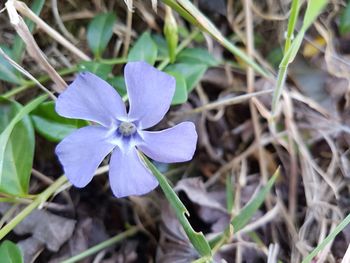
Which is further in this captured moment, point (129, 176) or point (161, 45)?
point (161, 45)

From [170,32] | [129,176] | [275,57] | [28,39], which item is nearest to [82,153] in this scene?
[129,176]

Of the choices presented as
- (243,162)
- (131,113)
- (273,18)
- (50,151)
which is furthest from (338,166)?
(50,151)

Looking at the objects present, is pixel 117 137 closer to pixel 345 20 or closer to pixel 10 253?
pixel 10 253

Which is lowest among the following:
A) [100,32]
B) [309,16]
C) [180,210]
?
[180,210]

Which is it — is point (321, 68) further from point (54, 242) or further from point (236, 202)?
point (54, 242)

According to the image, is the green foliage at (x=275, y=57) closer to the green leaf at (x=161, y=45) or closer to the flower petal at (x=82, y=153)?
the green leaf at (x=161, y=45)

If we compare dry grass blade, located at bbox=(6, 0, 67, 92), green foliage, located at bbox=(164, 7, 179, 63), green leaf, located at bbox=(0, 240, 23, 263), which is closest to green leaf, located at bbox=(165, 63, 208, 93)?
green foliage, located at bbox=(164, 7, 179, 63)

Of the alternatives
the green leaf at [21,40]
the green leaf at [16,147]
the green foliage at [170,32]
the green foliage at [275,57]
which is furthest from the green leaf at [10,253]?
the green foliage at [275,57]
